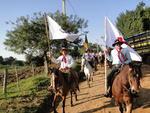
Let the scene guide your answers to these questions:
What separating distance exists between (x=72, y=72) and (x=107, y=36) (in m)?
2.78

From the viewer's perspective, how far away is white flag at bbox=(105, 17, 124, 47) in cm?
1429

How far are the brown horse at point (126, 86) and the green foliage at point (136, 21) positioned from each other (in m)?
50.1

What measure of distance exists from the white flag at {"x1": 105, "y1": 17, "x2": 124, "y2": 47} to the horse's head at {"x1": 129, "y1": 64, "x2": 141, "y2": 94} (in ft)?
14.2

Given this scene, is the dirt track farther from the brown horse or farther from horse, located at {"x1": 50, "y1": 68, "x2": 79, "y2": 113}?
the brown horse

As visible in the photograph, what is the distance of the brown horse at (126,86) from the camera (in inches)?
382

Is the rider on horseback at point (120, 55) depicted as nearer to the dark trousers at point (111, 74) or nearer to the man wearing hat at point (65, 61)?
the dark trousers at point (111, 74)

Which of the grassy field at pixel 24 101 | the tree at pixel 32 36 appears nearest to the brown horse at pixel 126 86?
the grassy field at pixel 24 101

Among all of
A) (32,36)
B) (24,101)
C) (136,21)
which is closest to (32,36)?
(32,36)

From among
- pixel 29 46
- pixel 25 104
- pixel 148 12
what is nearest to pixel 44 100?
pixel 25 104

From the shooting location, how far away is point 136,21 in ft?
206

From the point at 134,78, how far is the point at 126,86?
87 cm

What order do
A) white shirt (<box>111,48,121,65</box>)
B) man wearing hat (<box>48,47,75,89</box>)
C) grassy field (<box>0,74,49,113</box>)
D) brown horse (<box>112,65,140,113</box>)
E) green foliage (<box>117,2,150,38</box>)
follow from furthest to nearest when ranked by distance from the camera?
1. green foliage (<box>117,2,150,38</box>)
2. man wearing hat (<box>48,47,75,89</box>)
3. grassy field (<box>0,74,49,113</box>)
4. white shirt (<box>111,48,121,65</box>)
5. brown horse (<box>112,65,140,113</box>)

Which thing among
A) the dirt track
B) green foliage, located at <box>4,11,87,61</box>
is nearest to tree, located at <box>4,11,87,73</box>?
green foliage, located at <box>4,11,87,61</box>

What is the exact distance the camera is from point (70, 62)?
15.9 meters
